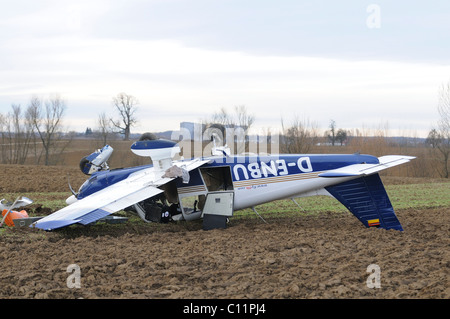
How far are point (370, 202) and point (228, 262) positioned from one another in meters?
4.16

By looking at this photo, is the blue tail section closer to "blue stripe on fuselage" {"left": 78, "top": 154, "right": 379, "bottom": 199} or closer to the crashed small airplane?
the crashed small airplane

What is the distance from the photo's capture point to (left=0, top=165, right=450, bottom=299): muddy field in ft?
22.6

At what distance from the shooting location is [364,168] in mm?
11055

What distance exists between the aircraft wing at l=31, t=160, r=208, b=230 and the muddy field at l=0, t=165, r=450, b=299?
1.62ft

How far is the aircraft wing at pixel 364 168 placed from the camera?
10.7 m

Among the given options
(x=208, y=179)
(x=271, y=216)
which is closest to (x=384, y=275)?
(x=208, y=179)

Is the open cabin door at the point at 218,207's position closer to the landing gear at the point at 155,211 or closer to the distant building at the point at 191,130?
the landing gear at the point at 155,211

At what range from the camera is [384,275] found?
7.27m

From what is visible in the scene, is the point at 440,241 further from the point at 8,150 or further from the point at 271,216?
the point at 8,150

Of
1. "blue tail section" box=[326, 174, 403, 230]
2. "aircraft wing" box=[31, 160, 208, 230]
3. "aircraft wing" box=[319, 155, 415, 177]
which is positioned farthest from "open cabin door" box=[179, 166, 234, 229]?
"blue tail section" box=[326, 174, 403, 230]

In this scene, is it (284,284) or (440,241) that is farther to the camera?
(440,241)

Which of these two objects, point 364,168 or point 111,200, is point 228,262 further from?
point 364,168

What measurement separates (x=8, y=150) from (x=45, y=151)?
361cm

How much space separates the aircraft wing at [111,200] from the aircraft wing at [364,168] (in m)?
3.19
